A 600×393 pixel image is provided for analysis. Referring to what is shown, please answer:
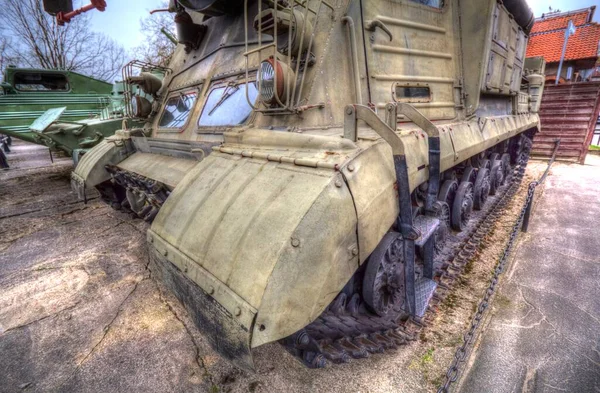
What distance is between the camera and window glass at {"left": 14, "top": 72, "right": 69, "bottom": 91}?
390 inches

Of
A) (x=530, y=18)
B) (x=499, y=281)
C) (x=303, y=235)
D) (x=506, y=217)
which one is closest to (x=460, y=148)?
(x=499, y=281)

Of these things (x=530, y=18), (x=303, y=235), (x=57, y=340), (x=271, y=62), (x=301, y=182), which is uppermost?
(x=530, y=18)

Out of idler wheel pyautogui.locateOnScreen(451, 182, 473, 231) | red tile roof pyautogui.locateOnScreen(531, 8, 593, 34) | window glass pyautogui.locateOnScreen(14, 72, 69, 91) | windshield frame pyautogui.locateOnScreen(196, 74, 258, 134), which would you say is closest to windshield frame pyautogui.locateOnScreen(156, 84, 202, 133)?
windshield frame pyautogui.locateOnScreen(196, 74, 258, 134)

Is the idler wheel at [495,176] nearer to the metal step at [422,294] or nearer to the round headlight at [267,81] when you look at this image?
the metal step at [422,294]

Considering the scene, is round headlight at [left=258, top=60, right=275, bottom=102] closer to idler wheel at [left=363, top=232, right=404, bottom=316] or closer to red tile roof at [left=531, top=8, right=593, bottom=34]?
idler wheel at [left=363, top=232, right=404, bottom=316]

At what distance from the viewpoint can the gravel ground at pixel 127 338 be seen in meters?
2.15

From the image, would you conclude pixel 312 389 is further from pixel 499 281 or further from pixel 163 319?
pixel 499 281

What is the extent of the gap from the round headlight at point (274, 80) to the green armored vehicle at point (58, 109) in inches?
212

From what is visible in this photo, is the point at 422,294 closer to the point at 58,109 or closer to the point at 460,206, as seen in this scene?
the point at 460,206

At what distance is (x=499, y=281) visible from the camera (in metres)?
3.27

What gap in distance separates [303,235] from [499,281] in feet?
9.23

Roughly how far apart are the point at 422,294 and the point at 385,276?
577mm

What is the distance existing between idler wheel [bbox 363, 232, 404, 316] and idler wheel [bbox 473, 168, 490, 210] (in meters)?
2.71

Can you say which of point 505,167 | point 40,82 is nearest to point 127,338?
point 505,167
